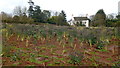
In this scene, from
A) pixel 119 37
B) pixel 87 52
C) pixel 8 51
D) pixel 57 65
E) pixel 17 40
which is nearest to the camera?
pixel 57 65

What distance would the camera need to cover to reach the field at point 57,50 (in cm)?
363

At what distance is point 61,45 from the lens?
510 cm

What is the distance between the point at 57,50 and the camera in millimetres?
4535

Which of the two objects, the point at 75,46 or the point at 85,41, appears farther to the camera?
the point at 85,41

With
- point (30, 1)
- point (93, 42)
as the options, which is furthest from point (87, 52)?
point (30, 1)

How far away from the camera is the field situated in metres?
3.63

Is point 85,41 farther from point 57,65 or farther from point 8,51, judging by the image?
point 8,51

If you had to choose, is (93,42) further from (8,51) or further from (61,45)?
(8,51)

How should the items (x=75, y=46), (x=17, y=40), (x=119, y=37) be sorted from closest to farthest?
(x=75, y=46) → (x=17, y=40) → (x=119, y=37)

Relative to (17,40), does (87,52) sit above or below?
below

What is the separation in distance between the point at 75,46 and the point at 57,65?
1.64 m

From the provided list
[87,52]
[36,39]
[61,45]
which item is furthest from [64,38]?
[87,52]

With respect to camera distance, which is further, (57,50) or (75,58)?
(57,50)

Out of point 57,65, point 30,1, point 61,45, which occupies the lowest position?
point 57,65
